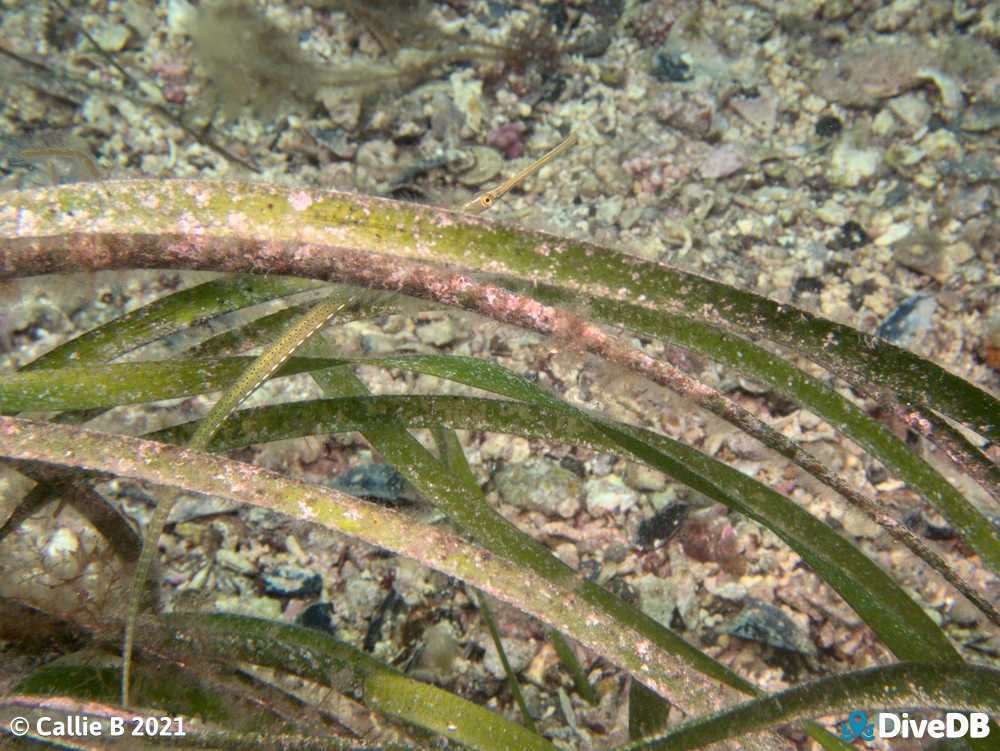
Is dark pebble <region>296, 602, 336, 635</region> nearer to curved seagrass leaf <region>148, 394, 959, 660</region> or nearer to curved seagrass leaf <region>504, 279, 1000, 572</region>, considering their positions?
curved seagrass leaf <region>148, 394, 959, 660</region>

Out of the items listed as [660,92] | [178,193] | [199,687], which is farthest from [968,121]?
[199,687]

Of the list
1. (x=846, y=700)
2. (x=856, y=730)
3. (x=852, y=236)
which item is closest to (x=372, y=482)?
(x=846, y=700)

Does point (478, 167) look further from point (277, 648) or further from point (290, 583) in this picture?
point (277, 648)

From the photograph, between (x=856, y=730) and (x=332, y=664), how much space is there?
88.2 inches

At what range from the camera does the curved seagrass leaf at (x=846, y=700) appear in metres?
1.57

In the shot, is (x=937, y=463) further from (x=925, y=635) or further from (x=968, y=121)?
(x=968, y=121)

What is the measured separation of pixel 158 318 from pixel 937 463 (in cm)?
405

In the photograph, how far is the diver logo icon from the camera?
7.52 ft

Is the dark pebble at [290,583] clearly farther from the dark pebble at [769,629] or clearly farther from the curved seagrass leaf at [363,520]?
the dark pebble at [769,629]

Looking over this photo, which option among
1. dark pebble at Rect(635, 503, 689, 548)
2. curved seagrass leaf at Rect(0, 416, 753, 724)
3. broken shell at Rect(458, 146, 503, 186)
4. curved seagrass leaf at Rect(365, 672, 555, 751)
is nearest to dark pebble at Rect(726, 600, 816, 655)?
dark pebble at Rect(635, 503, 689, 548)

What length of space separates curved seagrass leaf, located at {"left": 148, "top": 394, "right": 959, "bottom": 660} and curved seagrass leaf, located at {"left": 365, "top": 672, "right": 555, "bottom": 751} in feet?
3.23

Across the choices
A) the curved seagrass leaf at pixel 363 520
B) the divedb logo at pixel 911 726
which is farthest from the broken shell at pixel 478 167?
the divedb logo at pixel 911 726

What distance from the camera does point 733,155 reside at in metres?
4.35

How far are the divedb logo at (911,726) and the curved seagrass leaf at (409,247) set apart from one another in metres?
1.04
